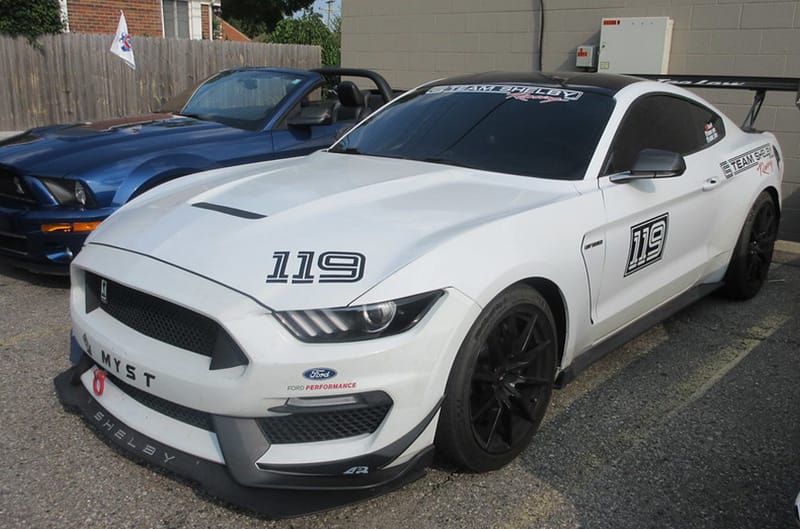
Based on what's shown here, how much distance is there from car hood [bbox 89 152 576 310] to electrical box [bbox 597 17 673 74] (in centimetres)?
511

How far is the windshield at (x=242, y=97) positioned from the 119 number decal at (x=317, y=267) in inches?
135

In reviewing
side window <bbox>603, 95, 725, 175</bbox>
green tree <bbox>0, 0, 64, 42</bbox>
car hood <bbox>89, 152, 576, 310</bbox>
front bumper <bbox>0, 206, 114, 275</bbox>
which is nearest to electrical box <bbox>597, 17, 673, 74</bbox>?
side window <bbox>603, 95, 725, 175</bbox>

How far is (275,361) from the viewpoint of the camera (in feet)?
7.42

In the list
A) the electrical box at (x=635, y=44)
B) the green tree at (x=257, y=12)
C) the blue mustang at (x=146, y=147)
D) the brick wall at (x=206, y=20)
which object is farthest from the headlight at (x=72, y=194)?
the green tree at (x=257, y=12)

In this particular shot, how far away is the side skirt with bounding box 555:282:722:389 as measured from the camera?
3.19m

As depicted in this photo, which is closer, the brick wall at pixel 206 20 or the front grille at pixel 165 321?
the front grille at pixel 165 321

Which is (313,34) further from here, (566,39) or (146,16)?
(566,39)

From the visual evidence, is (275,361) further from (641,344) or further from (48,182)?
(48,182)

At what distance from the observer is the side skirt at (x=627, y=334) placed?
10.5 feet

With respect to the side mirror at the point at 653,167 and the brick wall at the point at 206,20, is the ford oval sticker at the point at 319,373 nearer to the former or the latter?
the side mirror at the point at 653,167

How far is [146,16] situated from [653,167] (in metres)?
20.5

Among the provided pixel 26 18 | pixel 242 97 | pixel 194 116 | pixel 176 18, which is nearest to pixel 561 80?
pixel 242 97

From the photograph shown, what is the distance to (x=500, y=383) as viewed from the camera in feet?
9.00

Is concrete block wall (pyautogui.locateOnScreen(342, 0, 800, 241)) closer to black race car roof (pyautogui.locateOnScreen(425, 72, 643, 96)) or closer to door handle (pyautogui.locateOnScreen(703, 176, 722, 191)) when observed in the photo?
door handle (pyautogui.locateOnScreen(703, 176, 722, 191))
